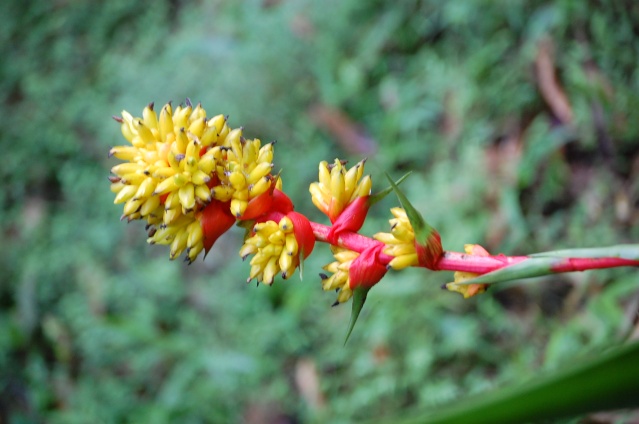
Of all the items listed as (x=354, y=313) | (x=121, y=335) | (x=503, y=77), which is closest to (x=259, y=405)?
(x=121, y=335)

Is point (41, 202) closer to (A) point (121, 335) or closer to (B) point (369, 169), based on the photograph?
(A) point (121, 335)

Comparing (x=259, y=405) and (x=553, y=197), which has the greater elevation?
(x=553, y=197)

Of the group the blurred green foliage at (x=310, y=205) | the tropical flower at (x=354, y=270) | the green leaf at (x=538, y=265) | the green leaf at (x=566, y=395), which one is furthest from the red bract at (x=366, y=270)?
the blurred green foliage at (x=310, y=205)

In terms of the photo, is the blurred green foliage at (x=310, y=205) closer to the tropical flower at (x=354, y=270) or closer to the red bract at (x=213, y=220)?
the tropical flower at (x=354, y=270)

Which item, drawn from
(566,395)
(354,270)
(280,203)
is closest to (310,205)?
(280,203)

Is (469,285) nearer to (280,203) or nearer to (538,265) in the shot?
(538,265)

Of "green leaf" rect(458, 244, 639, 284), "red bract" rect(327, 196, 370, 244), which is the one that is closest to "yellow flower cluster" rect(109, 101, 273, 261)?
"red bract" rect(327, 196, 370, 244)
